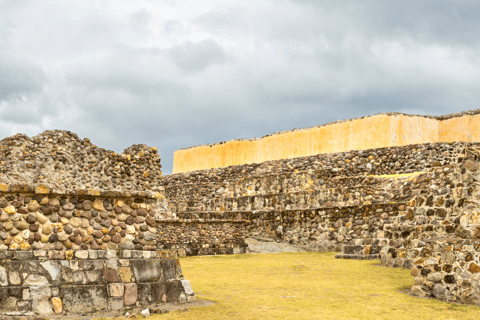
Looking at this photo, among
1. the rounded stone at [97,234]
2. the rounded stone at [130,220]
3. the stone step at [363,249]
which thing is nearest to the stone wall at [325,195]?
the stone step at [363,249]

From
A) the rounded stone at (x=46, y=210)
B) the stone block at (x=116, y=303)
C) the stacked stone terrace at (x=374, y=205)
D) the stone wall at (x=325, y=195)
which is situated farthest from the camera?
the stone wall at (x=325, y=195)

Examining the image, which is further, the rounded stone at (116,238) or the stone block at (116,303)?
the rounded stone at (116,238)

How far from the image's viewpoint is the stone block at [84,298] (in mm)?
5074

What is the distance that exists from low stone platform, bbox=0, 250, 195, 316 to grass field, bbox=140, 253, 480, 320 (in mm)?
479

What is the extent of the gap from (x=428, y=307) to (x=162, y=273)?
317 cm

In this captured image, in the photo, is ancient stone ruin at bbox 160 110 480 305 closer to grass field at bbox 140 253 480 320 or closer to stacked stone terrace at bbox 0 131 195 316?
grass field at bbox 140 253 480 320

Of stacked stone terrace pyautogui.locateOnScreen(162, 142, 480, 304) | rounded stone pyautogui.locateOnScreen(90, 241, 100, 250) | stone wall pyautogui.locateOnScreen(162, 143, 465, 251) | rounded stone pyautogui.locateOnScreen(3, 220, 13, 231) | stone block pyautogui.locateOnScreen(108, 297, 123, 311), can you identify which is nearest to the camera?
rounded stone pyautogui.locateOnScreen(3, 220, 13, 231)

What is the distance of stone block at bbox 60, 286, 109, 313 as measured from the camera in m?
5.07

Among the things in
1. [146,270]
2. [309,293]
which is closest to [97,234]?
[146,270]

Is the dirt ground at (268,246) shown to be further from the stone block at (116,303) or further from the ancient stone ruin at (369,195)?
the stone block at (116,303)

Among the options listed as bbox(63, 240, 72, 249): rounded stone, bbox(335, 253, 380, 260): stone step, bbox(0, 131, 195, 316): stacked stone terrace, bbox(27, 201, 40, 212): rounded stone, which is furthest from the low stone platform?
bbox(335, 253, 380, 260): stone step

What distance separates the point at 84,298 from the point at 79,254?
497mm

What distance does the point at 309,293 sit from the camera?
6.85 metres

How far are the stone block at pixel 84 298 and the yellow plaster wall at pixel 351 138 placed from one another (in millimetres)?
17977
